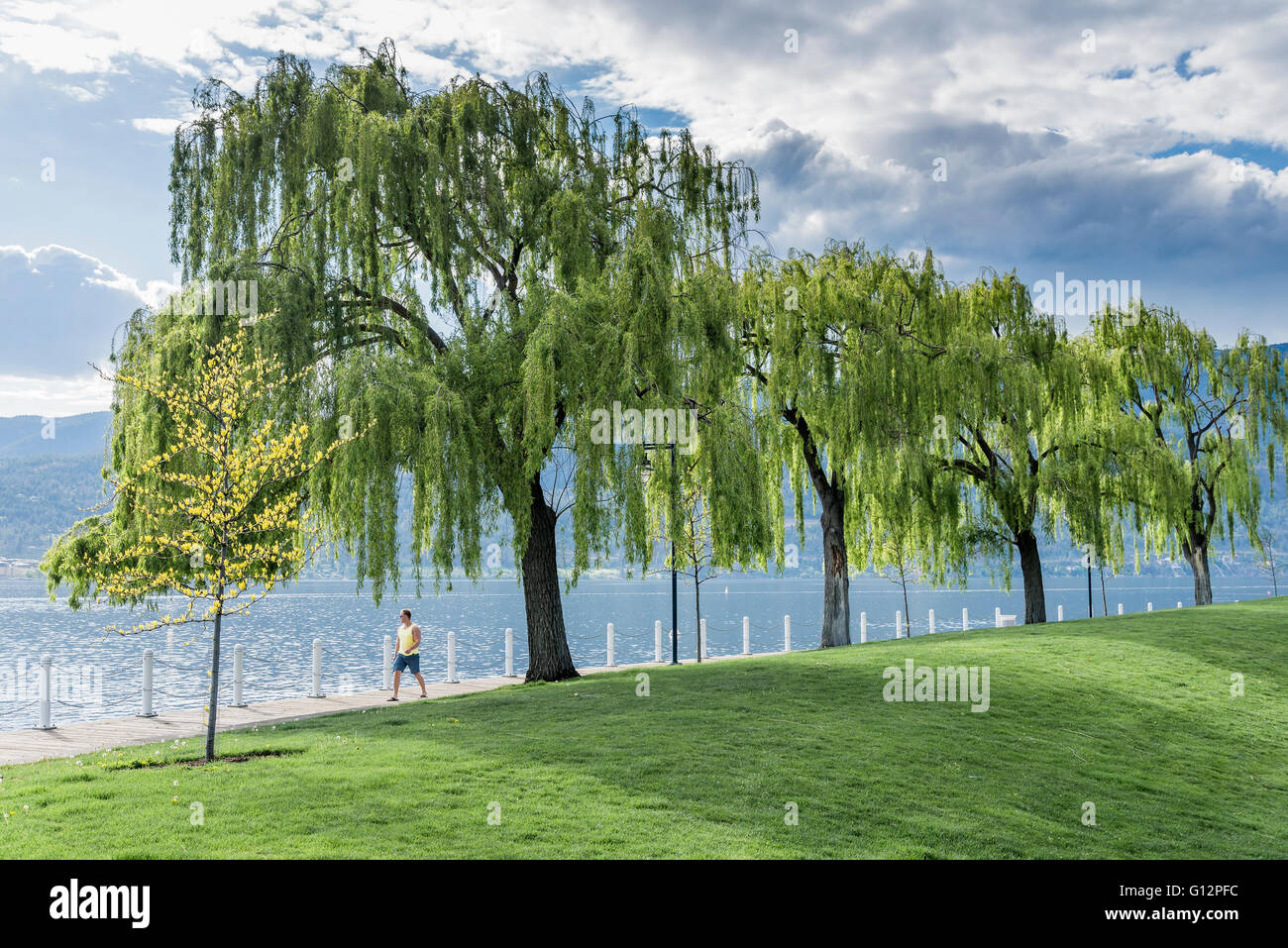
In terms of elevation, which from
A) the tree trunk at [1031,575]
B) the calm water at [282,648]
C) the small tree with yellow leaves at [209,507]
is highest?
the small tree with yellow leaves at [209,507]

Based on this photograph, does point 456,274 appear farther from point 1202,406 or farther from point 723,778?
point 1202,406

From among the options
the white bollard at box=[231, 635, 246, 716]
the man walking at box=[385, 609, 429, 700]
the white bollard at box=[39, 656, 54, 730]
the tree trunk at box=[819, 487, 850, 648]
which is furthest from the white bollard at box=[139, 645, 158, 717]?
the tree trunk at box=[819, 487, 850, 648]

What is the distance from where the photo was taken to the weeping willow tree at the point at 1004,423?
21.3 metres

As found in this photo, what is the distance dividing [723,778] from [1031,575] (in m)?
19.2

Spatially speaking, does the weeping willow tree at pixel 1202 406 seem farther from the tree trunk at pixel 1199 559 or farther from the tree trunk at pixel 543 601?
the tree trunk at pixel 543 601

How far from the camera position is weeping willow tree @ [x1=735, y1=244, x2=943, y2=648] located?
20703 millimetres

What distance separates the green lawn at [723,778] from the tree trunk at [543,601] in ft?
5.33

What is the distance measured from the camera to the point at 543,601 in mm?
18266

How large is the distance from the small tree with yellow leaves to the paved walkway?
2261 millimetres
